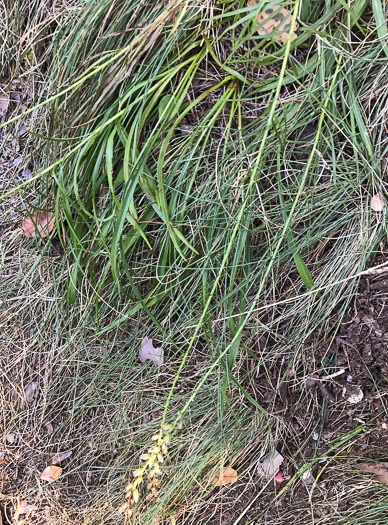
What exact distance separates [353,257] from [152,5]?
1.19 metres

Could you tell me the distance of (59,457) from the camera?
1.77 m

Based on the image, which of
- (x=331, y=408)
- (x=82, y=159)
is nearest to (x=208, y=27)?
(x=82, y=159)

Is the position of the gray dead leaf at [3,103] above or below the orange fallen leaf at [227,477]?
above

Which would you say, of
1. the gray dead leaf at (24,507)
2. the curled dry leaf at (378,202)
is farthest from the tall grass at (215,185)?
the gray dead leaf at (24,507)

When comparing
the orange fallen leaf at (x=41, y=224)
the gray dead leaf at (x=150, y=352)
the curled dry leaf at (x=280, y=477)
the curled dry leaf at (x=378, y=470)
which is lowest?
the curled dry leaf at (x=280, y=477)

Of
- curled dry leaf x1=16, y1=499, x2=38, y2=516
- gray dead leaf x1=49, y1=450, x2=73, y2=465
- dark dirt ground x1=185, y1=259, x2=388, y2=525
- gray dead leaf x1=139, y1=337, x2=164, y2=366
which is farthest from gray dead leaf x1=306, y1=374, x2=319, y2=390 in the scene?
curled dry leaf x1=16, y1=499, x2=38, y2=516

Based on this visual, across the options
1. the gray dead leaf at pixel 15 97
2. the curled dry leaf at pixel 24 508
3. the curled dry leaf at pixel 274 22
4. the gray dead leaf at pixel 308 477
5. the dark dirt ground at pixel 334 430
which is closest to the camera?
the curled dry leaf at pixel 274 22

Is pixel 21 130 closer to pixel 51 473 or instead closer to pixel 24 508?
pixel 51 473

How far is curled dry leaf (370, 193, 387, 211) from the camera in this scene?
1354mm

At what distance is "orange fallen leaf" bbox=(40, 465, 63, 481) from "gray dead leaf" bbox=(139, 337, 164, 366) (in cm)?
72

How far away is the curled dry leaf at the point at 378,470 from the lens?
4.82ft

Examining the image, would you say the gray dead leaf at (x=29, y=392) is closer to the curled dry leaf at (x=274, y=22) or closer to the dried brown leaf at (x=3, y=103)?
the dried brown leaf at (x=3, y=103)

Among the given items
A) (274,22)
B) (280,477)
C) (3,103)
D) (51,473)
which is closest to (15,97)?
(3,103)

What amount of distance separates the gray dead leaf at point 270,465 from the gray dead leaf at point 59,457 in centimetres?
88
